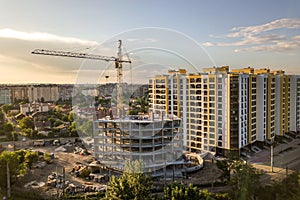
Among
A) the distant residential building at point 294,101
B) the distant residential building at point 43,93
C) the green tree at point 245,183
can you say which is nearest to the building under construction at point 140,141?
the green tree at point 245,183

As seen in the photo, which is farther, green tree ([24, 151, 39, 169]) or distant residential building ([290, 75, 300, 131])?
distant residential building ([290, 75, 300, 131])

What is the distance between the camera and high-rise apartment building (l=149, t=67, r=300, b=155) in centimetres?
678

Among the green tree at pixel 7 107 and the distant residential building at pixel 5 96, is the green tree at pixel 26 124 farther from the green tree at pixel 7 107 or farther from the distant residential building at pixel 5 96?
the distant residential building at pixel 5 96

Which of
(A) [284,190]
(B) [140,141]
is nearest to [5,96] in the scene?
(B) [140,141]

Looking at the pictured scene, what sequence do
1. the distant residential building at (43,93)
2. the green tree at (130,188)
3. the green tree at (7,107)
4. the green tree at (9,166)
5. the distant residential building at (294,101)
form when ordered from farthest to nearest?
1. the distant residential building at (43,93)
2. the green tree at (7,107)
3. the distant residential building at (294,101)
4. the green tree at (9,166)
5. the green tree at (130,188)

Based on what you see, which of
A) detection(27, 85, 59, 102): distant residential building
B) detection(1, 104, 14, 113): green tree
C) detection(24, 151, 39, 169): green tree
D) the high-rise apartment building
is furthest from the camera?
detection(27, 85, 59, 102): distant residential building

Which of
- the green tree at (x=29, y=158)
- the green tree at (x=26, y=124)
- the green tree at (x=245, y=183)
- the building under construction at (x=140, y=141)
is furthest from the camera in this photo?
the green tree at (x=26, y=124)

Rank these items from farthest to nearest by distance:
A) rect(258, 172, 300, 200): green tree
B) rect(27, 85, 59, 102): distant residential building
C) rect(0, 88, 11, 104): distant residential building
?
rect(27, 85, 59, 102): distant residential building → rect(0, 88, 11, 104): distant residential building → rect(258, 172, 300, 200): green tree

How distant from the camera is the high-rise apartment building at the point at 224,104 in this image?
678 centimetres

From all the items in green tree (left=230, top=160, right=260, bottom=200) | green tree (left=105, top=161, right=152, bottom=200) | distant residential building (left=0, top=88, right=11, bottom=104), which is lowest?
green tree (left=230, top=160, right=260, bottom=200)

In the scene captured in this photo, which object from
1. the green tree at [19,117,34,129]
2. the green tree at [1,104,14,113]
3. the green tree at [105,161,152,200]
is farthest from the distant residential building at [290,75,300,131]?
the green tree at [1,104,14,113]

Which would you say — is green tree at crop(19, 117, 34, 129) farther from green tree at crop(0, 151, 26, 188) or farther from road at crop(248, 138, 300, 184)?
road at crop(248, 138, 300, 184)

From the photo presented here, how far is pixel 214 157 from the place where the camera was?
22.6 ft

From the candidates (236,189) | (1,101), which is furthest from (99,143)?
(1,101)
